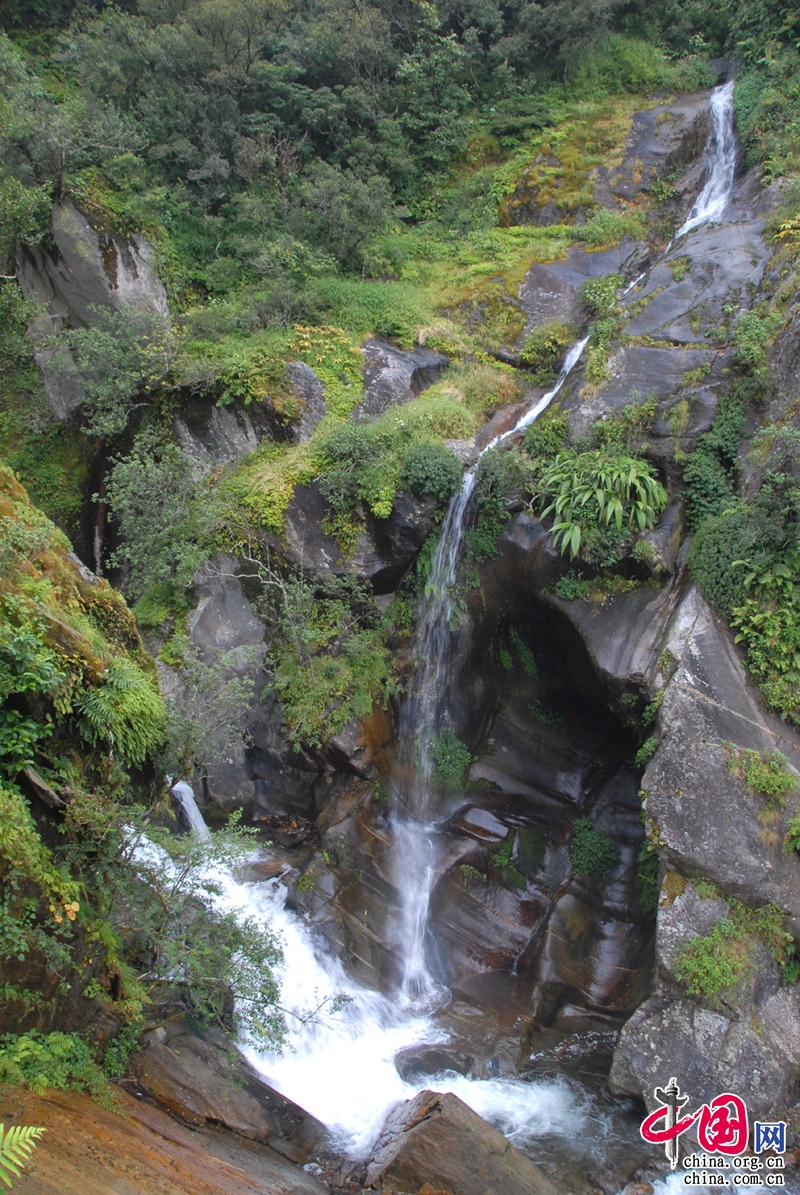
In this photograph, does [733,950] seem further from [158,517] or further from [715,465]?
[158,517]

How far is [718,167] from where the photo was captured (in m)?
16.5

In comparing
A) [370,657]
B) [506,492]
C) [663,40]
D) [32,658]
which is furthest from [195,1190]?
[663,40]

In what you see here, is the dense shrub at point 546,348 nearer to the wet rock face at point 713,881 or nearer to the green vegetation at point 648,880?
the wet rock face at point 713,881

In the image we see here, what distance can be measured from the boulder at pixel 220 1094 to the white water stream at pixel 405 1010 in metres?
0.50

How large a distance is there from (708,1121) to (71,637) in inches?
377

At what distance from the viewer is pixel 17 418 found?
1503 cm

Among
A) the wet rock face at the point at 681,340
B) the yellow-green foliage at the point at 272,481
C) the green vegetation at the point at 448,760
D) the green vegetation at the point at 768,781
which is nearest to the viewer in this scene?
the green vegetation at the point at 768,781

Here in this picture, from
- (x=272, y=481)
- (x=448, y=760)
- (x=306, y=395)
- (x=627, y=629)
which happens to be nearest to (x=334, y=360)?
(x=306, y=395)

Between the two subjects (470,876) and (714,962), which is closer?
(714,962)

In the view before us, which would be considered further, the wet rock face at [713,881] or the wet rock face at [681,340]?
the wet rock face at [681,340]

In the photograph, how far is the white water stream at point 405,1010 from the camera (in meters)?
8.88

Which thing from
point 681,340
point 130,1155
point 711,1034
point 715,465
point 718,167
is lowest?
point 130,1155

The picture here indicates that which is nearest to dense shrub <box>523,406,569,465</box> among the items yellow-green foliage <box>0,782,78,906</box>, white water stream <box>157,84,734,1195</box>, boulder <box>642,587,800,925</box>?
white water stream <box>157,84,734,1195</box>

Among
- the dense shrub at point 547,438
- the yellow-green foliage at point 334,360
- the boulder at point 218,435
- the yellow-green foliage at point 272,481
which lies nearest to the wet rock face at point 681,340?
the dense shrub at point 547,438
